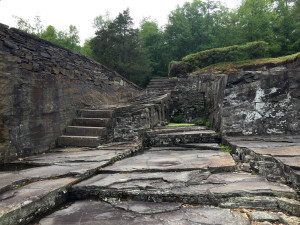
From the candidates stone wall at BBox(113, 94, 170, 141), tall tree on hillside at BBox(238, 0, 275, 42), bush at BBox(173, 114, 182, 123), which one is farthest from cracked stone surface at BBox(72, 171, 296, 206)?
tall tree on hillside at BBox(238, 0, 275, 42)

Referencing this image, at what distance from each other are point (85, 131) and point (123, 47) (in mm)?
16886

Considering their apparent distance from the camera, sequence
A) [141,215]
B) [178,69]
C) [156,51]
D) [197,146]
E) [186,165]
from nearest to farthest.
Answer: [141,215], [186,165], [197,146], [178,69], [156,51]

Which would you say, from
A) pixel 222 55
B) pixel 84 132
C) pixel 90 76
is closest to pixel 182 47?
pixel 222 55

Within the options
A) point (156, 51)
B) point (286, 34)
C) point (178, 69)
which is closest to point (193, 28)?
point (156, 51)

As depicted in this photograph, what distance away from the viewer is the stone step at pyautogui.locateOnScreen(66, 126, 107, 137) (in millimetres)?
4706

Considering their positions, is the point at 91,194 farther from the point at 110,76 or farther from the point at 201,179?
the point at 110,76

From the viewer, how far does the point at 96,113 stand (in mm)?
5531

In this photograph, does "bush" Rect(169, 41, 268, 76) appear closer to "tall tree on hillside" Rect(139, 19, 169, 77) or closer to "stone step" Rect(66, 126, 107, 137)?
"tall tree on hillside" Rect(139, 19, 169, 77)

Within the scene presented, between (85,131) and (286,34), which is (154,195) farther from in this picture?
(286,34)

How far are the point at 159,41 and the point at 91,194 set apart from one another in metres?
29.3

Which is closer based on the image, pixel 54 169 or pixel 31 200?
pixel 31 200

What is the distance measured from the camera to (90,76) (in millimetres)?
6688

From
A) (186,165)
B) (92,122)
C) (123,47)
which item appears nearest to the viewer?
(186,165)

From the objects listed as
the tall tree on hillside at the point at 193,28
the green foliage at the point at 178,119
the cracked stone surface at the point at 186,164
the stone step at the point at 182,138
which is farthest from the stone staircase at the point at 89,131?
the tall tree on hillside at the point at 193,28
